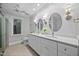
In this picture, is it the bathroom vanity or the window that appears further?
the window

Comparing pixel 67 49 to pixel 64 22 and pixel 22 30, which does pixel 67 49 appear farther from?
pixel 22 30

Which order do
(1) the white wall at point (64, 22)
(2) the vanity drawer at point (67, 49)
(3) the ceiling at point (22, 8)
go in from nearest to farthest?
(2) the vanity drawer at point (67, 49), (1) the white wall at point (64, 22), (3) the ceiling at point (22, 8)

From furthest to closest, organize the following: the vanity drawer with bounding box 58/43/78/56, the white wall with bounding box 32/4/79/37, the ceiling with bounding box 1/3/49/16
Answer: the ceiling with bounding box 1/3/49/16, the white wall with bounding box 32/4/79/37, the vanity drawer with bounding box 58/43/78/56

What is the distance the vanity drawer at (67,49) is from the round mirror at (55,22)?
1.24ft

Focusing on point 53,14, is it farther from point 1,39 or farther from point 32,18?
point 1,39

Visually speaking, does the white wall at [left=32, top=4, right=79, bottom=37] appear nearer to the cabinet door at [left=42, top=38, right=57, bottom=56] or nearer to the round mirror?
the round mirror

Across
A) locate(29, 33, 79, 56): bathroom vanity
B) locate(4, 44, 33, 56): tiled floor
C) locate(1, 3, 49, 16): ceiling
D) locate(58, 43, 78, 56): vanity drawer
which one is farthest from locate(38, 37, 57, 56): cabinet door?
locate(1, 3, 49, 16): ceiling

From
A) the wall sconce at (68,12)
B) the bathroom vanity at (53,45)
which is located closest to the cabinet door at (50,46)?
the bathroom vanity at (53,45)

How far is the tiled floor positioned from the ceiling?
0.64 meters

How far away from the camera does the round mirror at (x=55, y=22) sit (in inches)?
72.3

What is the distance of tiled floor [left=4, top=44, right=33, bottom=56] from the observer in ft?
5.88

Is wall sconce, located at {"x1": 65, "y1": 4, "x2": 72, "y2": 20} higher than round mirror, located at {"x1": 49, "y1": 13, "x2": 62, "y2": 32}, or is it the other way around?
wall sconce, located at {"x1": 65, "y1": 4, "x2": 72, "y2": 20}

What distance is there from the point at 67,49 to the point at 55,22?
1.96 ft

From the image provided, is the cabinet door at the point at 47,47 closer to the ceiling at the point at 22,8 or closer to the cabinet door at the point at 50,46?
the cabinet door at the point at 50,46
